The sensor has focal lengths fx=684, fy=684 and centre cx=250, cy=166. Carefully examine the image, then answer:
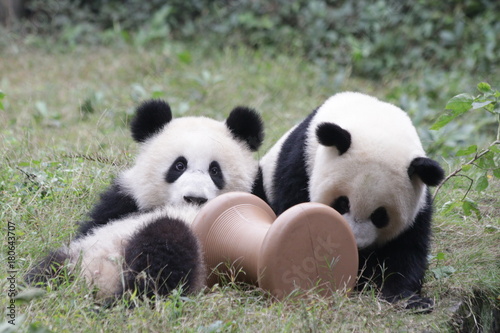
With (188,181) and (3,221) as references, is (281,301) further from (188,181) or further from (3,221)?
(3,221)

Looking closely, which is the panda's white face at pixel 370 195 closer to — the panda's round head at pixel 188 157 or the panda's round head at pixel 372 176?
the panda's round head at pixel 372 176

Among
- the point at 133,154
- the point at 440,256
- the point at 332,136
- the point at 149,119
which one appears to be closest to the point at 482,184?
the point at 440,256

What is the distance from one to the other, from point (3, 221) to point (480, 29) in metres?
7.93

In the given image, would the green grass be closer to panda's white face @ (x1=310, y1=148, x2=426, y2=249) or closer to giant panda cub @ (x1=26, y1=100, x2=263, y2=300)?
giant panda cub @ (x1=26, y1=100, x2=263, y2=300)

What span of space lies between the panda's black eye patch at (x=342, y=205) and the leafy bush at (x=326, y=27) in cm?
601

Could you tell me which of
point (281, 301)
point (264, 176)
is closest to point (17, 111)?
point (264, 176)

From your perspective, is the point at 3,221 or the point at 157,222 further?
the point at 3,221

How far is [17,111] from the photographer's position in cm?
753

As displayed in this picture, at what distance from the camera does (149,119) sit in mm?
4266

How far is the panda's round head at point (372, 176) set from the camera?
11.6 feet

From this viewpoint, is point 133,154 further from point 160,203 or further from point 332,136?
point 332,136

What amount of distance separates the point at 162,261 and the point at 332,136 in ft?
3.61

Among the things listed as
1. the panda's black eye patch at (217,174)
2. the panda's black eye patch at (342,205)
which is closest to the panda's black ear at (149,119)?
the panda's black eye patch at (217,174)

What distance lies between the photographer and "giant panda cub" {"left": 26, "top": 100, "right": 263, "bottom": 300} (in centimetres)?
322
